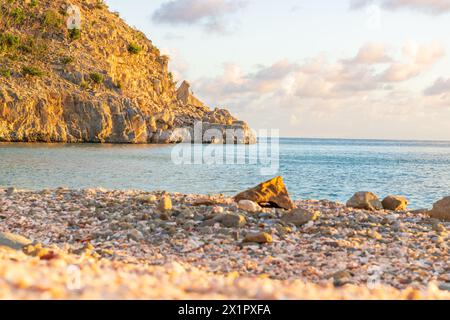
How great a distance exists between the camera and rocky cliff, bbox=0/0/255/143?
282 ft

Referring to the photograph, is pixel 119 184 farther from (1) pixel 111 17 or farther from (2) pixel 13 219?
(1) pixel 111 17

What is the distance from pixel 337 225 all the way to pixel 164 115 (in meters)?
97.8

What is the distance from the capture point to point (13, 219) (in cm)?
1334

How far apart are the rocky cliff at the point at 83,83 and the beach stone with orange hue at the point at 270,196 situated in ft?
248

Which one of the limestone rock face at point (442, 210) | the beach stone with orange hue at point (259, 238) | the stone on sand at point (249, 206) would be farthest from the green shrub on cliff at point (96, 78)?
the beach stone with orange hue at point (259, 238)

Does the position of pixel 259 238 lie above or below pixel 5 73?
below

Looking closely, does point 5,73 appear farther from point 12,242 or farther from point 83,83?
point 12,242

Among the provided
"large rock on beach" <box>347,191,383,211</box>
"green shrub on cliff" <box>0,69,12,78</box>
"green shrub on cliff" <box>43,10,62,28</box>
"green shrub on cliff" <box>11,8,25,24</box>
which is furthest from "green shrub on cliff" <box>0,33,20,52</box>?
"large rock on beach" <box>347,191,383,211</box>

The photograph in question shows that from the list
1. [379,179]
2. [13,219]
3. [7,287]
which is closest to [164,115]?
[379,179]

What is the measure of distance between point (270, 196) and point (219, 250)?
5776mm

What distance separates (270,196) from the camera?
15664 millimetres

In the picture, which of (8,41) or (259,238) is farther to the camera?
(8,41)

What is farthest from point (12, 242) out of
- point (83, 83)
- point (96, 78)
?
point (96, 78)

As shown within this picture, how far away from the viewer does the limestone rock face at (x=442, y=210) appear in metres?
15.3
